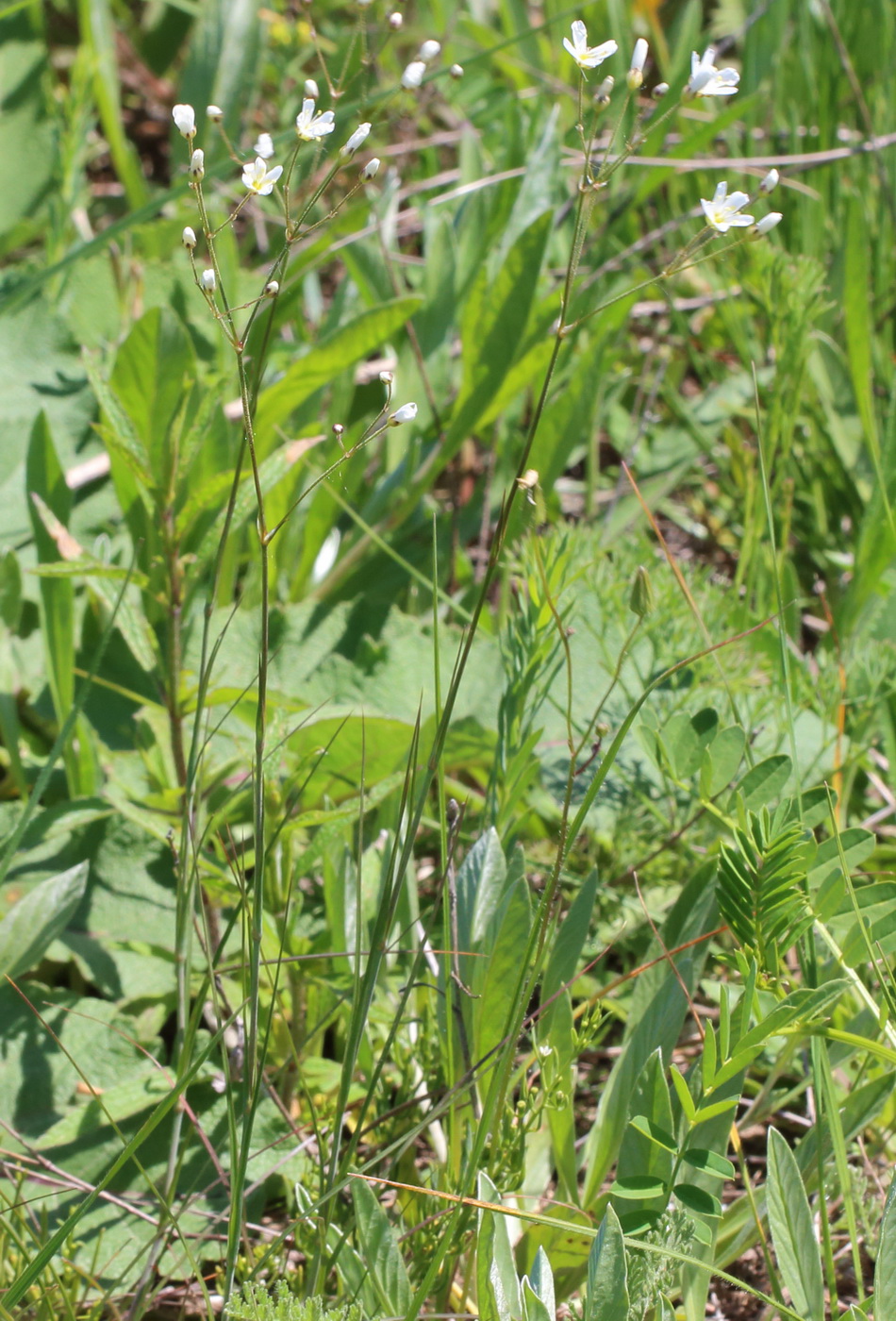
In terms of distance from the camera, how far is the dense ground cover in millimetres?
837

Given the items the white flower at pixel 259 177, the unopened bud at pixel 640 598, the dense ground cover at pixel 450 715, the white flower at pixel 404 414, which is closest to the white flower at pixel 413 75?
the dense ground cover at pixel 450 715

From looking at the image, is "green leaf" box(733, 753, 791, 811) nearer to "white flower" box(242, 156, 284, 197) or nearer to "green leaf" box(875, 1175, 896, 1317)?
"green leaf" box(875, 1175, 896, 1317)

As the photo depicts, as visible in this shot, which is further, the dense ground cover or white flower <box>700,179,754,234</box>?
the dense ground cover

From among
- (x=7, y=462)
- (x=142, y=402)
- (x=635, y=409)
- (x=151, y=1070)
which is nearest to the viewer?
(x=151, y=1070)

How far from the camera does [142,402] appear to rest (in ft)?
4.66

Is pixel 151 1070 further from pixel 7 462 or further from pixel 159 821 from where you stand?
pixel 7 462

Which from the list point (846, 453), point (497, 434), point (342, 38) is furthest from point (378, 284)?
point (846, 453)

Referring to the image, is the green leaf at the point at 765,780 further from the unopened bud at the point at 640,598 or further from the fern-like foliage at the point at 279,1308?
the fern-like foliage at the point at 279,1308

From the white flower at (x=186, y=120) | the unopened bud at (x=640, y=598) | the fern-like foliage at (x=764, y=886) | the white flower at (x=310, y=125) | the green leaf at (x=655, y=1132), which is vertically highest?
the white flower at (x=186, y=120)

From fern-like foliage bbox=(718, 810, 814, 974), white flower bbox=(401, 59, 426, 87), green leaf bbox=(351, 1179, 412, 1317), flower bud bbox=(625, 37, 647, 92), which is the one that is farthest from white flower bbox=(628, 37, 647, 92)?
green leaf bbox=(351, 1179, 412, 1317)

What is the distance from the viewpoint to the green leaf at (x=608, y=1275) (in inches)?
29.7

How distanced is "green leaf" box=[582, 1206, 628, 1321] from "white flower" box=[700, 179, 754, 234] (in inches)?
25.4

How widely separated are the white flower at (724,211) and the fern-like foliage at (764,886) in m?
0.41

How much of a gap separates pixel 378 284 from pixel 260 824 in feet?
4.16
